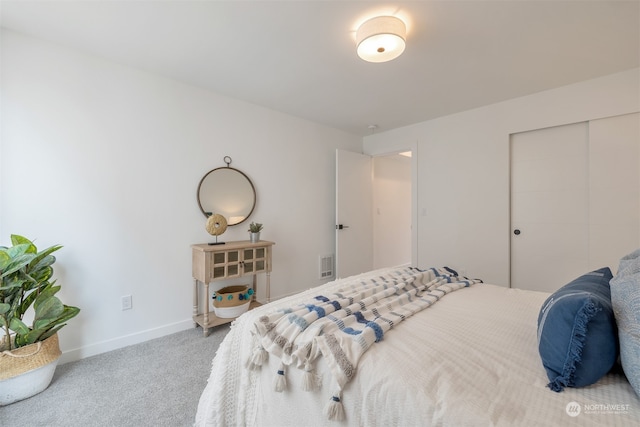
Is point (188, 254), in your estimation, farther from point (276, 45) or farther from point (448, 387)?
point (448, 387)

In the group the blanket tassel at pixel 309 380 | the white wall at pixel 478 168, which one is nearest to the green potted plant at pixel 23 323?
the blanket tassel at pixel 309 380

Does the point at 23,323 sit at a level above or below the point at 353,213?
below

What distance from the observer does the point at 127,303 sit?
2213 mm

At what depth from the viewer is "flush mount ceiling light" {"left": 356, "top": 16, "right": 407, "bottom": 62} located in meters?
1.59

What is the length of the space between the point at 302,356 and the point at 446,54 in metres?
2.28

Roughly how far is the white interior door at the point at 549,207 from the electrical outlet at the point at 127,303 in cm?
Answer: 384

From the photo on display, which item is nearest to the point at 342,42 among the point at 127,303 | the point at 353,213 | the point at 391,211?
the point at 353,213

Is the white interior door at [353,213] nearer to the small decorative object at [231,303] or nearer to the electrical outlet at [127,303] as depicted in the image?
the small decorative object at [231,303]

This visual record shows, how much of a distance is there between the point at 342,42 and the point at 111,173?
2129 millimetres

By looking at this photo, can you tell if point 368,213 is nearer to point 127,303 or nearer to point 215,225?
point 215,225

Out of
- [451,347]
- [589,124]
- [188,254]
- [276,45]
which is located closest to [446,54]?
[276,45]

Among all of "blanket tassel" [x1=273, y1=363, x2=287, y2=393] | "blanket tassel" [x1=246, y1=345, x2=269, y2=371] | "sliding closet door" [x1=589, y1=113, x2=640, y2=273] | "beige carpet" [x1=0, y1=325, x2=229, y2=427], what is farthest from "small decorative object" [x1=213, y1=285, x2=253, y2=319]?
"sliding closet door" [x1=589, y1=113, x2=640, y2=273]

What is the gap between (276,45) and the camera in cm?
189

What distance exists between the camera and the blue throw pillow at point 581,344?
77cm
